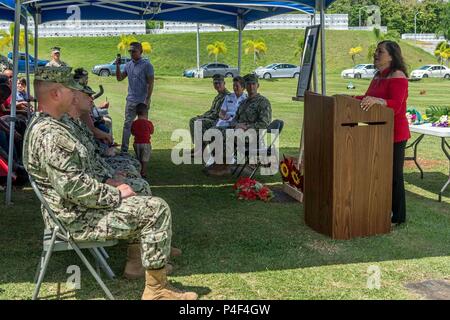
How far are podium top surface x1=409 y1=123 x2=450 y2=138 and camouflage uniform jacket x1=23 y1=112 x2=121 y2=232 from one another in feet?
13.2

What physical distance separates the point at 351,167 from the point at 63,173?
2.64 m

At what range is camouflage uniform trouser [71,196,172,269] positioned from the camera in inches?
134

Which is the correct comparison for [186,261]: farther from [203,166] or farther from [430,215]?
[203,166]

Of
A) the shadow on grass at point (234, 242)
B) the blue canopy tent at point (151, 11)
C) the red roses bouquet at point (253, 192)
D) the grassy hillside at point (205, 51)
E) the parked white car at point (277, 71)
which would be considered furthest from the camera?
the grassy hillside at point (205, 51)

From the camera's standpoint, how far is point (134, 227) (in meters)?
3.44

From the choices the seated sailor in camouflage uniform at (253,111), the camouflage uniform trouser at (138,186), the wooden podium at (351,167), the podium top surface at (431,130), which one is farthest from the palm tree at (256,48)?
the camouflage uniform trouser at (138,186)

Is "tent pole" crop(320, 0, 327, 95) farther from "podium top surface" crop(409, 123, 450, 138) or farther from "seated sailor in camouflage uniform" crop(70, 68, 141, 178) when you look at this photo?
"seated sailor in camouflage uniform" crop(70, 68, 141, 178)

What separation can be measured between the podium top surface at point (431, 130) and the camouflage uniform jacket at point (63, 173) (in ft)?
13.2

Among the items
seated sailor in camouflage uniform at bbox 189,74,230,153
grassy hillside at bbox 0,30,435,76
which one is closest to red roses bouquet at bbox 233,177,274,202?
seated sailor in camouflage uniform at bbox 189,74,230,153

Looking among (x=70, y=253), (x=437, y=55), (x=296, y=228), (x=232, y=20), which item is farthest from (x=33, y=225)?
(x=437, y=55)

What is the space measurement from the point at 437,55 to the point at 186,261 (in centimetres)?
6279

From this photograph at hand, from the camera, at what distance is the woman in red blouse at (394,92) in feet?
16.7

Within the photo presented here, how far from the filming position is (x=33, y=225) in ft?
17.9

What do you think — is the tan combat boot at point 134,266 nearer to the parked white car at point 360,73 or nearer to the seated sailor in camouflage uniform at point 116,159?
the seated sailor in camouflage uniform at point 116,159
